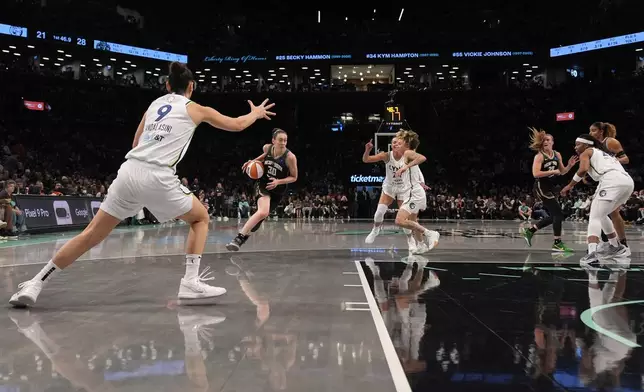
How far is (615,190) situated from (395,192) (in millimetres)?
3073

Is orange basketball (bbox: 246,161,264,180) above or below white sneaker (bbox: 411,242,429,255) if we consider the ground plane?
above

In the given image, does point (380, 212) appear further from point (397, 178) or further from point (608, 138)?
point (608, 138)

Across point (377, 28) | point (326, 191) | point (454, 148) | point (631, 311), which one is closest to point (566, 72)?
point (454, 148)

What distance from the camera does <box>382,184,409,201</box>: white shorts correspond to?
7773 millimetres

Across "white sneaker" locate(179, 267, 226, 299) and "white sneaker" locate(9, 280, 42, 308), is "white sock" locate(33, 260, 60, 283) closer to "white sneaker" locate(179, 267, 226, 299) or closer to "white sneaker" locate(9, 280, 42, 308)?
"white sneaker" locate(9, 280, 42, 308)

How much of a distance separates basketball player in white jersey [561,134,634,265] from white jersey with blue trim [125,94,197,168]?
199 inches

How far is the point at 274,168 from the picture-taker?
23.5 ft

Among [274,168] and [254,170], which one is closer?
[254,170]

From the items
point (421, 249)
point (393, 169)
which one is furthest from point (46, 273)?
point (393, 169)

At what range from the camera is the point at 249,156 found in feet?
111

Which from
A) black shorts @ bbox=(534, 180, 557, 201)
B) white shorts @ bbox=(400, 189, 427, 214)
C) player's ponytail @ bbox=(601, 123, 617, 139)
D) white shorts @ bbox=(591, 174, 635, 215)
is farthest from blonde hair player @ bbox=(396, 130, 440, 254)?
player's ponytail @ bbox=(601, 123, 617, 139)

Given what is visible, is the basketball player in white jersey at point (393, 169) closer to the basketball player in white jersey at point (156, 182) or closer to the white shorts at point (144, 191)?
the basketball player in white jersey at point (156, 182)

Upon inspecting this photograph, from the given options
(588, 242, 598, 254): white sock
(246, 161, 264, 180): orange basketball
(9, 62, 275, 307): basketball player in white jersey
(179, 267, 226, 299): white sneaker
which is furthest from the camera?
(246, 161, 264, 180): orange basketball

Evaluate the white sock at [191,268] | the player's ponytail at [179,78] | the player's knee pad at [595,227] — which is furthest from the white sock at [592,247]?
the player's ponytail at [179,78]
